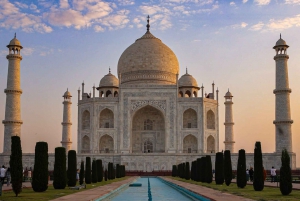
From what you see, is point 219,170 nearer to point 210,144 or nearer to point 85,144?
point 210,144

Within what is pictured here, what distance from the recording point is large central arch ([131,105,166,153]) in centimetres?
3020

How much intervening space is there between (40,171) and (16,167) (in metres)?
0.93

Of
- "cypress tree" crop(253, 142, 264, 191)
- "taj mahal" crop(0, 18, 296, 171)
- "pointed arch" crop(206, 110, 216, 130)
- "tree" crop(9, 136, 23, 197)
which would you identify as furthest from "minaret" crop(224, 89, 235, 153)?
"tree" crop(9, 136, 23, 197)

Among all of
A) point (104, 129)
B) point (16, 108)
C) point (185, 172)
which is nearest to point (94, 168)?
point (185, 172)

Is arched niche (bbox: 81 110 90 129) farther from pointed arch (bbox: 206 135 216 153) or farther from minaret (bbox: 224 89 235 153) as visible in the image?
minaret (bbox: 224 89 235 153)

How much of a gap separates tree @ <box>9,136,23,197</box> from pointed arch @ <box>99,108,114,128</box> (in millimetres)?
20375

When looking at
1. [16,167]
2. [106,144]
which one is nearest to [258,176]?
[16,167]

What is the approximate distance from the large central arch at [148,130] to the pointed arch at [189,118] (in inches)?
58.4

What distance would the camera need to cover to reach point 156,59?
32.4 m

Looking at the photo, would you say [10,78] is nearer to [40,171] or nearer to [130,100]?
[130,100]

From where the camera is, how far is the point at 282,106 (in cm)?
2450

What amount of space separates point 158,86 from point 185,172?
34.7ft

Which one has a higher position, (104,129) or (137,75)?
(137,75)

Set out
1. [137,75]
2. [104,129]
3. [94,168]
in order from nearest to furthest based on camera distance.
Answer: [94,168] < [104,129] < [137,75]
